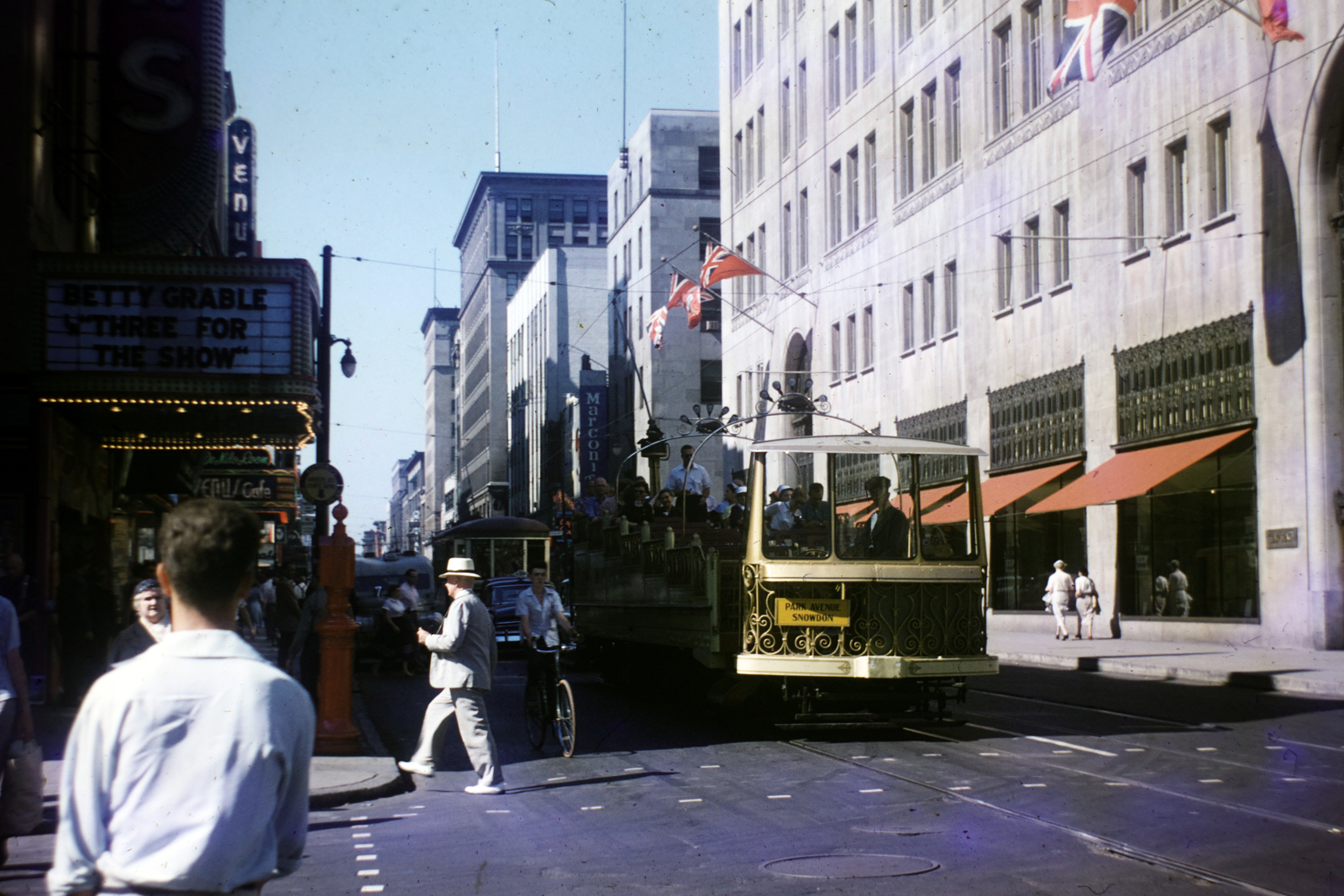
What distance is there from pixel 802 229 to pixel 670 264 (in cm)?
2301

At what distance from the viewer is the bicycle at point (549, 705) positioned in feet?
43.3

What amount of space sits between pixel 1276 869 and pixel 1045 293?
2747 centimetres

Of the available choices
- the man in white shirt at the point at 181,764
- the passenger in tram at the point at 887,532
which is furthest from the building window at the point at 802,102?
the man in white shirt at the point at 181,764

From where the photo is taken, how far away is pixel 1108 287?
3094 centimetres

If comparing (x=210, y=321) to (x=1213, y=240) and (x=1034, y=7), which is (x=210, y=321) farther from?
(x=1034, y=7)

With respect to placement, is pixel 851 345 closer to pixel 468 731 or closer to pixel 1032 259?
pixel 1032 259

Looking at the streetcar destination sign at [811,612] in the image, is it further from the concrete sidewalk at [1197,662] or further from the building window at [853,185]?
the building window at [853,185]

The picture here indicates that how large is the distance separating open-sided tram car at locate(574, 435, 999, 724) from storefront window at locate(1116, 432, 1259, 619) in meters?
13.5

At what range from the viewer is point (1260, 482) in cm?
2550

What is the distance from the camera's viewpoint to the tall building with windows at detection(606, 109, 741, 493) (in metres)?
73.0

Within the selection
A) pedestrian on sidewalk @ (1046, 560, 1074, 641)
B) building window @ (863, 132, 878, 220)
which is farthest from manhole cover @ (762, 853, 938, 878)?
building window @ (863, 132, 878, 220)

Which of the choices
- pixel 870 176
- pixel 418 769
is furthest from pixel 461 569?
pixel 870 176

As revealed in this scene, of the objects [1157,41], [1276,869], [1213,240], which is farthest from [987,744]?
[1157,41]

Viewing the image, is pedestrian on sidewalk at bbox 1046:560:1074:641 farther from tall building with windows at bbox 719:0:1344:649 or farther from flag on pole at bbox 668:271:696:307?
flag on pole at bbox 668:271:696:307
